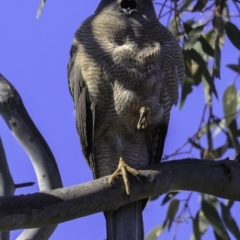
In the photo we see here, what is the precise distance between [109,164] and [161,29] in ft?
2.31

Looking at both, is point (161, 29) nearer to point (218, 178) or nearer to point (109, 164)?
point (109, 164)

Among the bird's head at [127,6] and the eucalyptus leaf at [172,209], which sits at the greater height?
the bird's head at [127,6]

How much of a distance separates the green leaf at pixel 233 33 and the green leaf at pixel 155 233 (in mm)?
1317

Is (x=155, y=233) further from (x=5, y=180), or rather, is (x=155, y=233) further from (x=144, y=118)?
(x=5, y=180)

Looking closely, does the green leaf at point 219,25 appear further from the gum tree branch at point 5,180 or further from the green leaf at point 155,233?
the gum tree branch at point 5,180

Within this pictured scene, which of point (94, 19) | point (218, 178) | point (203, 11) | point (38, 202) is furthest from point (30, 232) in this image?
point (203, 11)

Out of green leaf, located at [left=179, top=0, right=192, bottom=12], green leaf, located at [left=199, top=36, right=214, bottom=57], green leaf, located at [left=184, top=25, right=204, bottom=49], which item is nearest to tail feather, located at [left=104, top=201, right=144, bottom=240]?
green leaf, located at [left=184, top=25, right=204, bottom=49]

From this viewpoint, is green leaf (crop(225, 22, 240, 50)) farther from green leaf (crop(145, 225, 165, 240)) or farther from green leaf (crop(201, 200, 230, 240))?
green leaf (crop(145, 225, 165, 240))

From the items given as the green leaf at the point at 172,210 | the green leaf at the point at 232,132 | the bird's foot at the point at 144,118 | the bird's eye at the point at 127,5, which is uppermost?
the bird's eye at the point at 127,5

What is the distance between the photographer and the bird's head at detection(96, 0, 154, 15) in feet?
12.6

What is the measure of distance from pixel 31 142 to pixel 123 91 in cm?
52

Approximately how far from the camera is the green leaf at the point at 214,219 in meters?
4.24

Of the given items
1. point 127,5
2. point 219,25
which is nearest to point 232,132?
point 219,25

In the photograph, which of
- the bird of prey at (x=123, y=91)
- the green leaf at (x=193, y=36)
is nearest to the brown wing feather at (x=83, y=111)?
the bird of prey at (x=123, y=91)
